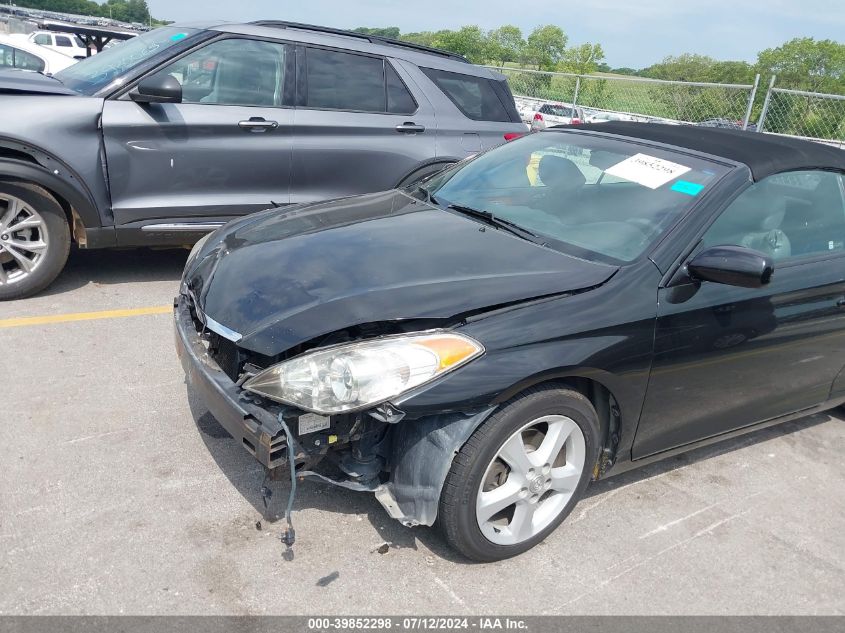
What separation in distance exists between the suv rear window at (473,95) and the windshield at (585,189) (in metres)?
2.13

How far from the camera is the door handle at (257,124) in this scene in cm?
524

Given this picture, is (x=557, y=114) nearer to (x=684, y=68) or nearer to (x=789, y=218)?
(x=789, y=218)

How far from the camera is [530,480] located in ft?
9.08

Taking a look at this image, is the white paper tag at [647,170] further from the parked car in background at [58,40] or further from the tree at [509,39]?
the tree at [509,39]

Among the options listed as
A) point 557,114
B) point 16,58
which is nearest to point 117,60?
point 16,58

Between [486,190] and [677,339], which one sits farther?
[486,190]

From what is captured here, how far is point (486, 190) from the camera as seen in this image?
3.88m

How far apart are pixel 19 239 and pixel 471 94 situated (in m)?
3.72

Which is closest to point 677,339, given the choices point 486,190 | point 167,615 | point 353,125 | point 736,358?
point 736,358

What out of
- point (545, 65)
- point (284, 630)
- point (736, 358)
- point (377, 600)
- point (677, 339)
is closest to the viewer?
point (284, 630)

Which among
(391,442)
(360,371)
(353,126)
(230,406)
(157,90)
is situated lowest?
(391,442)

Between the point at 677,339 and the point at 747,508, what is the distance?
101 centimetres

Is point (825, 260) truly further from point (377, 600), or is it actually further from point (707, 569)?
point (377, 600)

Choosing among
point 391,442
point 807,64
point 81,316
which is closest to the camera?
point 391,442
